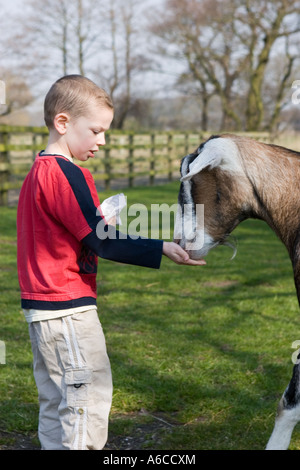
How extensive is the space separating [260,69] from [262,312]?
2290cm

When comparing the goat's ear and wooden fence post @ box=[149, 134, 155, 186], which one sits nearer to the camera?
the goat's ear

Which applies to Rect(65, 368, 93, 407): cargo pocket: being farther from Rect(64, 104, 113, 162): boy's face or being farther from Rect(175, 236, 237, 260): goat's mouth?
Rect(64, 104, 113, 162): boy's face

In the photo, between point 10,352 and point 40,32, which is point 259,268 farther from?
point 40,32

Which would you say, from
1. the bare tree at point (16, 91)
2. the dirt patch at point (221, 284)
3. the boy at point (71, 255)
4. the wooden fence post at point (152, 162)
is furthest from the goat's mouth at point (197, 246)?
the bare tree at point (16, 91)

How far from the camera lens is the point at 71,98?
2273 mm

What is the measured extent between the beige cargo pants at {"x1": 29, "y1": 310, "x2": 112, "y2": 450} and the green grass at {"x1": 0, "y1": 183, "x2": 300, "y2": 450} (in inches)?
33.9

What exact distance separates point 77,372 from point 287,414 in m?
0.95

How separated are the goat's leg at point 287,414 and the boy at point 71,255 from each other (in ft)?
2.40

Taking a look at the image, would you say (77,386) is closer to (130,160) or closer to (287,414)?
(287,414)

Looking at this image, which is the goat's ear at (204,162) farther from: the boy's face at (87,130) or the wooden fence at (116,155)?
the wooden fence at (116,155)

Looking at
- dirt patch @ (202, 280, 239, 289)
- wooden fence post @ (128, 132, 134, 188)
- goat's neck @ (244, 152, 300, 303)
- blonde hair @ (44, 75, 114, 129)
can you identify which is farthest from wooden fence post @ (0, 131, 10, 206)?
goat's neck @ (244, 152, 300, 303)

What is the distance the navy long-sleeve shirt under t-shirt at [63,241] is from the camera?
2.21 m

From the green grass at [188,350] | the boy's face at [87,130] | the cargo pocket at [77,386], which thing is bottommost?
the green grass at [188,350]

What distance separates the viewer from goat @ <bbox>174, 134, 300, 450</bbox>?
93.4 inches
